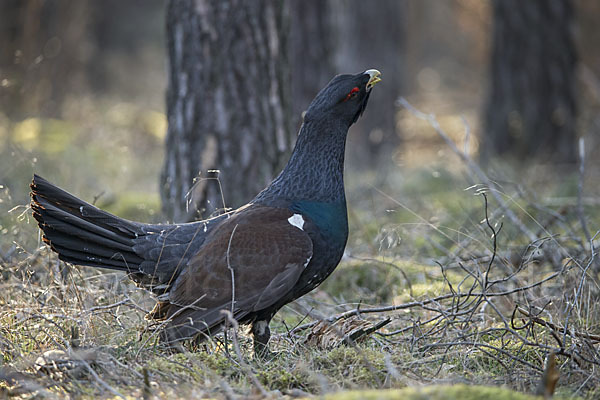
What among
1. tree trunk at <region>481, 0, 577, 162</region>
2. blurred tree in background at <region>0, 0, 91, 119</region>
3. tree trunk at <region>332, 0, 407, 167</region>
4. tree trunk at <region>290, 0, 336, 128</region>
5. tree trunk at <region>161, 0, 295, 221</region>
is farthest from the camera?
tree trunk at <region>332, 0, 407, 167</region>

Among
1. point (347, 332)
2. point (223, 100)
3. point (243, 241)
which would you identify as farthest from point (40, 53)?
point (347, 332)

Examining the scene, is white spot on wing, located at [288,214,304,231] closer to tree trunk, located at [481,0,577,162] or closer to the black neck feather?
the black neck feather

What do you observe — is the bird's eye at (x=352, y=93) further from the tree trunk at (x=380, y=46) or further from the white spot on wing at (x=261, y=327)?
the tree trunk at (x=380, y=46)

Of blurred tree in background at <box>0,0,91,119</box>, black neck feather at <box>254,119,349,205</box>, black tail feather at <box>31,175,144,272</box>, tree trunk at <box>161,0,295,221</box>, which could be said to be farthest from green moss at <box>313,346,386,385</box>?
blurred tree in background at <box>0,0,91,119</box>

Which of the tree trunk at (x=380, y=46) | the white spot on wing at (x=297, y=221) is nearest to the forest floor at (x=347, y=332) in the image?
the white spot on wing at (x=297, y=221)

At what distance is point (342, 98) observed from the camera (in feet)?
11.9

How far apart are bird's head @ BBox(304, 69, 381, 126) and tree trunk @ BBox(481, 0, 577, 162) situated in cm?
521

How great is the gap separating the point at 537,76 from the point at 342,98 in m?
5.98

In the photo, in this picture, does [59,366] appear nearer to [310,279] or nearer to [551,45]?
[310,279]

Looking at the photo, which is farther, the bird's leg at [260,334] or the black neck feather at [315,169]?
the black neck feather at [315,169]

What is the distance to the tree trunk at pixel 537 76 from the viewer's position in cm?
866

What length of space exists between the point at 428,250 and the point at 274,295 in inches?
97.8

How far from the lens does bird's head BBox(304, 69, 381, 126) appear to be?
361cm

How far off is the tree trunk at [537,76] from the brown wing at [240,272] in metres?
5.82
